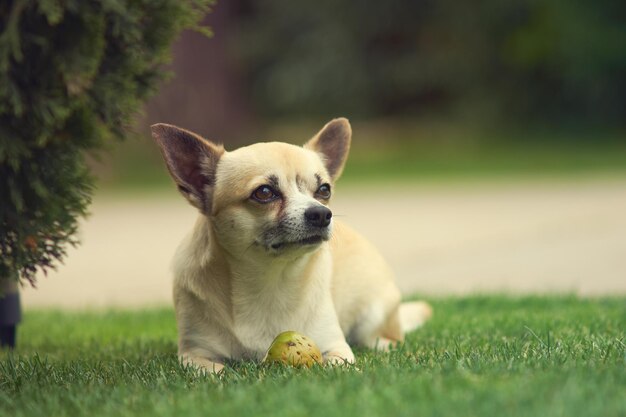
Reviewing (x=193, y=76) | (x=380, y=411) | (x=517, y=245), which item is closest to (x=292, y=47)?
(x=193, y=76)

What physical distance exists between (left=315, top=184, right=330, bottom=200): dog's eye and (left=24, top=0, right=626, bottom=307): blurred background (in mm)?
6720

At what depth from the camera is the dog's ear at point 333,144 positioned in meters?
5.00

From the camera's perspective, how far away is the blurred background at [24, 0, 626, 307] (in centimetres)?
1362

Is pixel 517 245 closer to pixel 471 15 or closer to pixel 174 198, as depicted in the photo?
pixel 174 198

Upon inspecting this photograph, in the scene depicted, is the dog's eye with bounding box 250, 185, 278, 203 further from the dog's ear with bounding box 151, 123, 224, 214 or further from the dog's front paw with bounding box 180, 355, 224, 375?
the dog's front paw with bounding box 180, 355, 224, 375

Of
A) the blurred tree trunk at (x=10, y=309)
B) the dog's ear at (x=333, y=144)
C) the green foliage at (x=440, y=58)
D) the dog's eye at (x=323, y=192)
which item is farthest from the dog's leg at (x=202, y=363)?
the green foliage at (x=440, y=58)

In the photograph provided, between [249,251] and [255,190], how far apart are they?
0.30 metres

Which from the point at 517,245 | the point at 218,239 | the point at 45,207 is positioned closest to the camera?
the point at 45,207

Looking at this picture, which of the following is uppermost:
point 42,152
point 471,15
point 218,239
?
point 471,15

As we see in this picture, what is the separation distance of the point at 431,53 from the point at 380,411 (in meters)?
23.0

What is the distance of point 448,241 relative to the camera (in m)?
11.2

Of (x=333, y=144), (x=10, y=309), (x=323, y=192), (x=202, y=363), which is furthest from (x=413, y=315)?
(x=10, y=309)

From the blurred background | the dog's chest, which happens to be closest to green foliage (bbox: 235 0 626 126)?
the blurred background

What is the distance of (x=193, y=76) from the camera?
22922mm
